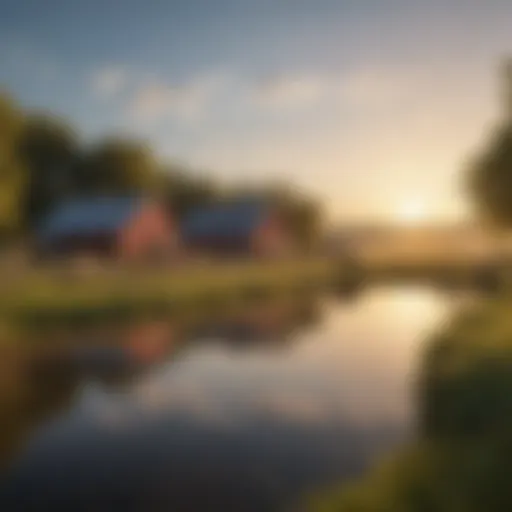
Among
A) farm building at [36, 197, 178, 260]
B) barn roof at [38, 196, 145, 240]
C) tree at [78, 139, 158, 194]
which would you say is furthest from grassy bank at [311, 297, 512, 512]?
barn roof at [38, 196, 145, 240]

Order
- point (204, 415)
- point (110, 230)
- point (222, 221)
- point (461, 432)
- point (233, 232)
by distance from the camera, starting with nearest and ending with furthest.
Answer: point (461, 432)
point (204, 415)
point (222, 221)
point (233, 232)
point (110, 230)

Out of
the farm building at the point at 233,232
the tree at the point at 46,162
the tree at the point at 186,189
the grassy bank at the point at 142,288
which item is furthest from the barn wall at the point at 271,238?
the tree at the point at 46,162

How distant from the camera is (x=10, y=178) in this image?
7570 mm

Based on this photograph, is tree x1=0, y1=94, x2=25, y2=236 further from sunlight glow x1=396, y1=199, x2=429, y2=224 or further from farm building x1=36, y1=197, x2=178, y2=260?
sunlight glow x1=396, y1=199, x2=429, y2=224

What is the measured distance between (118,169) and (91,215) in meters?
1.83

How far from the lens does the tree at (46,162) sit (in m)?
6.05

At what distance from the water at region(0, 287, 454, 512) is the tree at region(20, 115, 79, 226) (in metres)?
1.89

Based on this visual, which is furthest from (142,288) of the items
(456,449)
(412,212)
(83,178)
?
(456,449)

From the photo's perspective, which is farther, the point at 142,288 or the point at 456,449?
the point at 142,288

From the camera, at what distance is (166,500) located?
3420 millimetres

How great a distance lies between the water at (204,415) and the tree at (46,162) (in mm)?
1888

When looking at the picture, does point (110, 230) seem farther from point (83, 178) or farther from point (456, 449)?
point (456, 449)

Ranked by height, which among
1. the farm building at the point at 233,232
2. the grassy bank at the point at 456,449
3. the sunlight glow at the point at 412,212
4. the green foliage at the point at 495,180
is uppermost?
the farm building at the point at 233,232

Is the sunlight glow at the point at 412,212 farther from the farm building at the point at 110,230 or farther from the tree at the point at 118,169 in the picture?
the farm building at the point at 110,230
